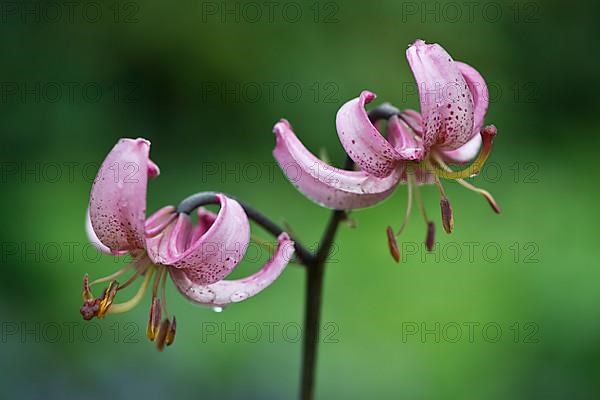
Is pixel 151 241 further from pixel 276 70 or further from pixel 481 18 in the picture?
pixel 481 18

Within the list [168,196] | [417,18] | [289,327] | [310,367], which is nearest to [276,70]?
[417,18]

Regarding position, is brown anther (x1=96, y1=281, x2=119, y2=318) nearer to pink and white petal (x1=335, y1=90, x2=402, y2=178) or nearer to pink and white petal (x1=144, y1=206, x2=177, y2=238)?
pink and white petal (x1=144, y1=206, x2=177, y2=238)

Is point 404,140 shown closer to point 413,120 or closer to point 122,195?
point 413,120

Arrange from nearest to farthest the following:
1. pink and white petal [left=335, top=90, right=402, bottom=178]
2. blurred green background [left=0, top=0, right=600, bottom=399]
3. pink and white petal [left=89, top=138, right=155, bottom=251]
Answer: pink and white petal [left=89, top=138, right=155, bottom=251], pink and white petal [left=335, top=90, right=402, bottom=178], blurred green background [left=0, top=0, right=600, bottom=399]

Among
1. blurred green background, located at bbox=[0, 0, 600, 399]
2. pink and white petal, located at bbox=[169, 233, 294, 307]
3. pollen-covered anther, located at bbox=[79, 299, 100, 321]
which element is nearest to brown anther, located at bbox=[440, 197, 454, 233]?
pink and white petal, located at bbox=[169, 233, 294, 307]
